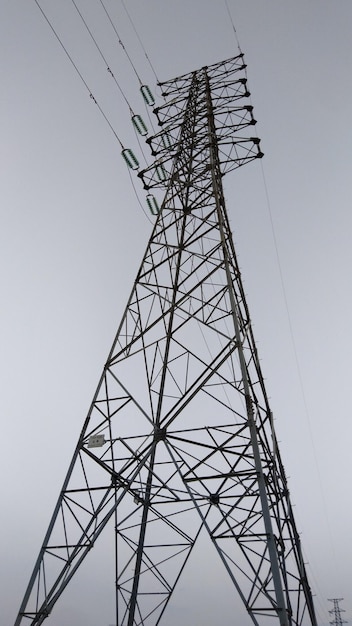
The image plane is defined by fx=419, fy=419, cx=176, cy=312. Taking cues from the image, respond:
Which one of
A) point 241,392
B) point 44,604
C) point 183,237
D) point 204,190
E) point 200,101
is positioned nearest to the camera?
point 44,604

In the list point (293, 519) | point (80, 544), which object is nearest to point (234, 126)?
A: point (293, 519)

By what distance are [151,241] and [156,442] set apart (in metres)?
6.14

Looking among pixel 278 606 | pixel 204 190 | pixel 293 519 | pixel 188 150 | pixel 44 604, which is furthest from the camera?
pixel 188 150

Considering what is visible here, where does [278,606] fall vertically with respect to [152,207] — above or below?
below

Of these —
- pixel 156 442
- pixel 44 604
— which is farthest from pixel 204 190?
pixel 44 604

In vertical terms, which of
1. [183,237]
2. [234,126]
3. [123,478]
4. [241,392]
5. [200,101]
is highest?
[200,101]

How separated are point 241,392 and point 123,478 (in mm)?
3171

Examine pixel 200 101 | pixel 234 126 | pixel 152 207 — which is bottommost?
pixel 152 207

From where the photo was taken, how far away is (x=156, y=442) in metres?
9.24

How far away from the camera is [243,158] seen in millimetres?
15250

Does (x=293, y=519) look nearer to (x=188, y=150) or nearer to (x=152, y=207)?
(x=152, y=207)

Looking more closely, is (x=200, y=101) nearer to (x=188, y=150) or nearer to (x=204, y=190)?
(x=188, y=150)

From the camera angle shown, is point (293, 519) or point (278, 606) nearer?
point (278, 606)

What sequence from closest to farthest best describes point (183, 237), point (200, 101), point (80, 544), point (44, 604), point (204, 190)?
point (44, 604), point (80, 544), point (183, 237), point (204, 190), point (200, 101)
